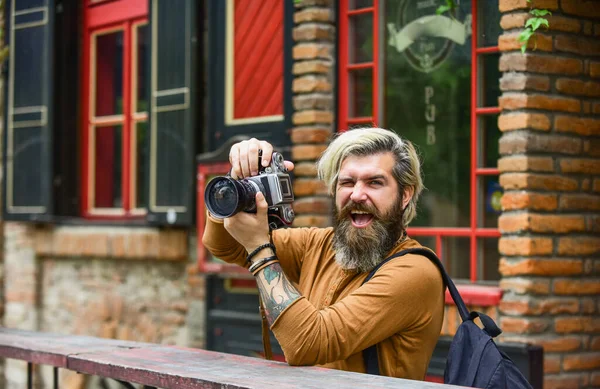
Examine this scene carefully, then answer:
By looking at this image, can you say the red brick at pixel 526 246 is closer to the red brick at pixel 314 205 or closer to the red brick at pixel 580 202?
the red brick at pixel 580 202

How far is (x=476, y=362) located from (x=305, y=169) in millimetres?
3373

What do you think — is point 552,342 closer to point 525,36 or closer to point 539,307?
point 539,307

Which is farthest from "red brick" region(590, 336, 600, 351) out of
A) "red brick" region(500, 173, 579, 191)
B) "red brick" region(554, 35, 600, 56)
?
"red brick" region(554, 35, 600, 56)

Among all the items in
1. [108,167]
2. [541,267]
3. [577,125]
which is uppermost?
[577,125]

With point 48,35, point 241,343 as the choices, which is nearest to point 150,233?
point 241,343

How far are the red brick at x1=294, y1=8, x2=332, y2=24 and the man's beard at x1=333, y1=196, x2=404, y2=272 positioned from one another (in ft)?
10.2

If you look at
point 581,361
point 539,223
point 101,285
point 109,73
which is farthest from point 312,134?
point 109,73

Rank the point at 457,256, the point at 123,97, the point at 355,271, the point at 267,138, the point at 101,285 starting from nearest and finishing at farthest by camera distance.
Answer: the point at 355,271, the point at 457,256, the point at 267,138, the point at 101,285, the point at 123,97

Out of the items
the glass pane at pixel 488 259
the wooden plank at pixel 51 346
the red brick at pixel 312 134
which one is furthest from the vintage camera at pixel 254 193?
the red brick at pixel 312 134

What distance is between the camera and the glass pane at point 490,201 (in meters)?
5.15

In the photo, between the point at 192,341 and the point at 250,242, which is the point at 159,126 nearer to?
the point at 192,341

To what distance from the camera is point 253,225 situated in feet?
9.04

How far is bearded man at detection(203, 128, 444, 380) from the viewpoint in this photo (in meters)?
2.63

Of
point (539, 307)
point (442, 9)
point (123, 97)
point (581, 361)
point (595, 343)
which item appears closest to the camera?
point (539, 307)
